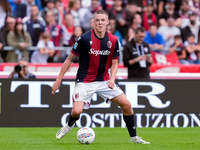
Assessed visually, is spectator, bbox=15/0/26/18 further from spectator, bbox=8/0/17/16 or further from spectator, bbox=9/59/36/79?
spectator, bbox=9/59/36/79

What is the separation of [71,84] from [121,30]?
4613 mm

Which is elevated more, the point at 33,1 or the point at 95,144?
the point at 33,1

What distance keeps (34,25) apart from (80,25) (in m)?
1.75

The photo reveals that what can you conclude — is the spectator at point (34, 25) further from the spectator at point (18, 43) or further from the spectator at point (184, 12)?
the spectator at point (184, 12)

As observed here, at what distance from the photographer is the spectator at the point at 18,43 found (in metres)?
13.8

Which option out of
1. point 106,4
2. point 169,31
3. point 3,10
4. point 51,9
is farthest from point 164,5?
point 3,10

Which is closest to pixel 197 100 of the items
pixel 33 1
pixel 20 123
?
pixel 20 123

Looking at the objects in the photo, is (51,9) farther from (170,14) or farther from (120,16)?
(170,14)

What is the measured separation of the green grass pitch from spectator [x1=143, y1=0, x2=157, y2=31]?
6774 millimetres

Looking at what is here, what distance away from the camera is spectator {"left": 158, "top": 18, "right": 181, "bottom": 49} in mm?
15500

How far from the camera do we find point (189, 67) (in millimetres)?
13453

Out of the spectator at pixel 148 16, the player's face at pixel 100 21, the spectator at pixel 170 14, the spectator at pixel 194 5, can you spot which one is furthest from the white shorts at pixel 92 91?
the spectator at pixel 194 5

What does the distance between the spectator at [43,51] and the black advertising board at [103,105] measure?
300 cm

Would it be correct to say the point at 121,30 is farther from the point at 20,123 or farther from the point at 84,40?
the point at 84,40
